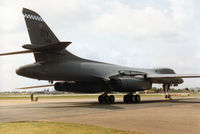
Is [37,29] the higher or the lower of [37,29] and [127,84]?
the higher

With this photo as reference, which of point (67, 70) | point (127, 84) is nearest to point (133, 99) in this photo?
point (127, 84)

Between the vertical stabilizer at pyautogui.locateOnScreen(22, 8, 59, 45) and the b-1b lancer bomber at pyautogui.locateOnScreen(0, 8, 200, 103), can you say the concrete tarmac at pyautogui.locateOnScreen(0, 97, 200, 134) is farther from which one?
the vertical stabilizer at pyautogui.locateOnScreen(22, 8, 59, 45)

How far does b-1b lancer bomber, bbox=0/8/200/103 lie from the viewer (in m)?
17.7

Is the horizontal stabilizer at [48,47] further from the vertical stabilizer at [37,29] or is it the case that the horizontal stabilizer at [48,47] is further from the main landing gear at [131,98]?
the main landing gear at [131,98]

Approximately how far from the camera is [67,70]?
18.9m

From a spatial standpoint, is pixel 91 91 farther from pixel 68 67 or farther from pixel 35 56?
pixel 35 56

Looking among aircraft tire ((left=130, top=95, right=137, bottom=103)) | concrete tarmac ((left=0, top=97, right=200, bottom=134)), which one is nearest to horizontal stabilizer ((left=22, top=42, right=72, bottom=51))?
concrete tarmac ((left=0, top=97, right=200, bottom=134))

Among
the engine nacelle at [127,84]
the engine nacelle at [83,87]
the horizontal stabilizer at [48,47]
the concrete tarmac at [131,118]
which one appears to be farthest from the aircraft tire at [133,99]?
the horizontal stabilizer at [48,47]

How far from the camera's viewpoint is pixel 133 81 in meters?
21.9

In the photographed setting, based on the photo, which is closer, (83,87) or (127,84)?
(127,84)

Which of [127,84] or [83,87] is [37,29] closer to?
[83,87]

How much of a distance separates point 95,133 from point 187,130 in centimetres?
292

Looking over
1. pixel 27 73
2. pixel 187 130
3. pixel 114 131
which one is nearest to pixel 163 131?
pixel 187 130

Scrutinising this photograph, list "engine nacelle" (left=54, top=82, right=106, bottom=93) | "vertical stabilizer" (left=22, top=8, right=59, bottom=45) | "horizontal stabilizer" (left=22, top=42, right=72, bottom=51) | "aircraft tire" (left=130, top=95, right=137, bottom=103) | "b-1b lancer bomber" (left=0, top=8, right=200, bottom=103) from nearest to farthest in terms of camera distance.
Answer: "horizontal stabilizer" (left=22, top=42, right=72, bottom=51), "b-1b lancer bomber" (left=0, top=8, right=200, bottom=103), "vertical stabilizer" (left=22, top=8, right=59, bottom=45), "engine nacelle" (left=54, top=82, right=106, bottom=93), "aircraft tire" (left=130, top=95, right=137, bottom=103)
